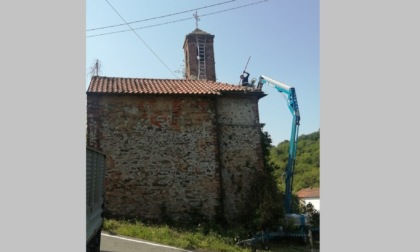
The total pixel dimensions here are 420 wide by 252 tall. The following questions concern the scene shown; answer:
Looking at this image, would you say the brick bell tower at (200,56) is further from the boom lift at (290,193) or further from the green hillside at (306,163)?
the green hillside at (306,163)

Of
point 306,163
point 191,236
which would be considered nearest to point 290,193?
point 191,236

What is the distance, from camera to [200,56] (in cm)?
1581

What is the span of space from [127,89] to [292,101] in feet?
17.6

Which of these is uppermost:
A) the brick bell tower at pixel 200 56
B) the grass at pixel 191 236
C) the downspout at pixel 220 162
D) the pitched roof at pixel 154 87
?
the brick bell tower at pixel 200 56

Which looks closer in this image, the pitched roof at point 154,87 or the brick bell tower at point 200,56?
the pitched roof at point 154,87

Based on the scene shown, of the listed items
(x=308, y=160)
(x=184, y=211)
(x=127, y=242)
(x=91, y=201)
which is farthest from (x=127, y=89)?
(x=308, y=160)

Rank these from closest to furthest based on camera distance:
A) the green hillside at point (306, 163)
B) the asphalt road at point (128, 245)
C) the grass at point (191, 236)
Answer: the asphalt road at point (128, 245)
the grass at point (191, 236)
the green hillside at point (306, 163)

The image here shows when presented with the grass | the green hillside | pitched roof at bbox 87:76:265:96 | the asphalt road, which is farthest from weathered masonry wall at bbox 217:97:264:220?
the green hillside

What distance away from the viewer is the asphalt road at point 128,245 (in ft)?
24.3

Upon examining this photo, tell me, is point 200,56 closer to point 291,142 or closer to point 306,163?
point 291,142

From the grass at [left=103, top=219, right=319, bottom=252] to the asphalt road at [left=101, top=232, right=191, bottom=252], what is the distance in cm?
35

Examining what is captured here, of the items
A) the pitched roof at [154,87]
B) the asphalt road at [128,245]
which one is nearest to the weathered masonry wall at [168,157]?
the pitched roof at [154,87]

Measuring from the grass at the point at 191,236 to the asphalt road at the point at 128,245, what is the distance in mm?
348

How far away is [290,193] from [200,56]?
775 cm
